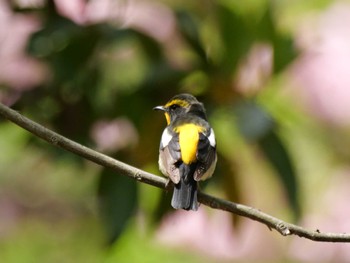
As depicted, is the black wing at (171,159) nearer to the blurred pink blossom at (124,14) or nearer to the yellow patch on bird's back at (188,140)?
the yellow patch on bird's back at (188,140)

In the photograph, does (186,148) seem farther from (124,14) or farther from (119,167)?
(124,14)

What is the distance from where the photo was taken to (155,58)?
2889 mm

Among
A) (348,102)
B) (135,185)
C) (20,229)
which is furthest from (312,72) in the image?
(135,185)

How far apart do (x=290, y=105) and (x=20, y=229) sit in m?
1.23

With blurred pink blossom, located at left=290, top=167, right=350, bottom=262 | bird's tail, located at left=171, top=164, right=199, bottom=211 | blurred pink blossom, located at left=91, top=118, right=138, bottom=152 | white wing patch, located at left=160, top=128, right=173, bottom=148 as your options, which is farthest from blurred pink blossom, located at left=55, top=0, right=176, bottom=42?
blurred pink blossom, located at left=290, top=167, right=350, bottom=262

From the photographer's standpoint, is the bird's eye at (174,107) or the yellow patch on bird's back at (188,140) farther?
the bird's eye at (174,107)

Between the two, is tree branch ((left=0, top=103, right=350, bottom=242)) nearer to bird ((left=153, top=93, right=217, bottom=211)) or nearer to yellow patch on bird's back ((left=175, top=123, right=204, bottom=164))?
bird ((left=153, top=93, right=217, bottom=211))

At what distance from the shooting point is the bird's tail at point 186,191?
2.26 meters

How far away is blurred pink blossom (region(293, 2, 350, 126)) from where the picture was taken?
4.18 m

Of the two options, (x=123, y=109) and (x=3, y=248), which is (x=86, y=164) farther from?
(x=3, y=248)

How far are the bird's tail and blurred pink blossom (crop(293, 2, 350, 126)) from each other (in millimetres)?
1815

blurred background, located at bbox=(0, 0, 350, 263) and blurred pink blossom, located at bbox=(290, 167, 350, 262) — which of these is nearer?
blurred background, located at bbox=(0, 0, 350, 263)

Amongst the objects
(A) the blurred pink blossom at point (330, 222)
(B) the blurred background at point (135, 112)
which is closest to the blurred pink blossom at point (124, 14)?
(B) the blurred background at point (135, 112)

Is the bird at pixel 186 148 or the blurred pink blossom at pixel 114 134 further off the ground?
the blurred pink blossom at pixel 114 134
